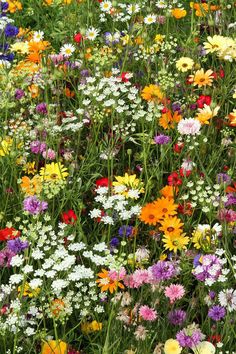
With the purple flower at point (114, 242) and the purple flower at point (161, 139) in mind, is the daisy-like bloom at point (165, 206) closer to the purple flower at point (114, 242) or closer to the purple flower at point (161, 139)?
the purple flower at point (114, 242)

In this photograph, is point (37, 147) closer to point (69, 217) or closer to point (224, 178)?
point (69, 217)

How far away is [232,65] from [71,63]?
1.97ft

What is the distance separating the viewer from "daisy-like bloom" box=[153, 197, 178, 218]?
2.25 meters

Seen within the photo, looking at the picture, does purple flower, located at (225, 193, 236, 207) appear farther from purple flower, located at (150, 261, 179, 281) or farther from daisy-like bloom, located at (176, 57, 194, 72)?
daisy-like bloom, located at (176, 57, 194, 72)

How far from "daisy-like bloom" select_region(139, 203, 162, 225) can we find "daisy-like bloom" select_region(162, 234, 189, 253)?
70 mm

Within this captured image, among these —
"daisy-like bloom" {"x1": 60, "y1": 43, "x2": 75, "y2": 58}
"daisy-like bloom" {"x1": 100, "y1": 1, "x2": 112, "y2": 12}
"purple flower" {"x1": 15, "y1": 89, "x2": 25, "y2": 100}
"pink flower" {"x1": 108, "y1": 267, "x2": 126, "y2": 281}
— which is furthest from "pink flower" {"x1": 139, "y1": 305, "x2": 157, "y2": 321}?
"daisy-like bloom" {"x1": 100, "y1": 1, "x2": 112, "y2": 12}

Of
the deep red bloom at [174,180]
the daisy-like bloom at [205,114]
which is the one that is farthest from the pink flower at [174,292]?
the daisy-like bloom at [205,114]

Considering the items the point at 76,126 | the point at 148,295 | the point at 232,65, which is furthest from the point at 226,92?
the point at 148,295

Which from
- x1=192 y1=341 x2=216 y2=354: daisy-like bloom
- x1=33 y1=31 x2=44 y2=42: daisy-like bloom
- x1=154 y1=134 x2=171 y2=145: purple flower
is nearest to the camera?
x1=192 y1=341 x2=216 y2=354: daisy-like bloom

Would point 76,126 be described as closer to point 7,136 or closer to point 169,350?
point 7,136

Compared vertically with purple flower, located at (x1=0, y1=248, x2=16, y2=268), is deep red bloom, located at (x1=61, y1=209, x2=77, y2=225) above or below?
above

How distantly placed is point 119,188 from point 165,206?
0.47 ft

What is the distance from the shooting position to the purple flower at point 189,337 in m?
1.83

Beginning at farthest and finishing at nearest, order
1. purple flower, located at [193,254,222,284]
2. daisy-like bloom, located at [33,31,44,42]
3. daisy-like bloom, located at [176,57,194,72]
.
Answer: daisy-like bloom, located at [33,31,44,42], daisy-like bloom, located at [176,57,194,72], purple flower, located at [193,254,222,284]
